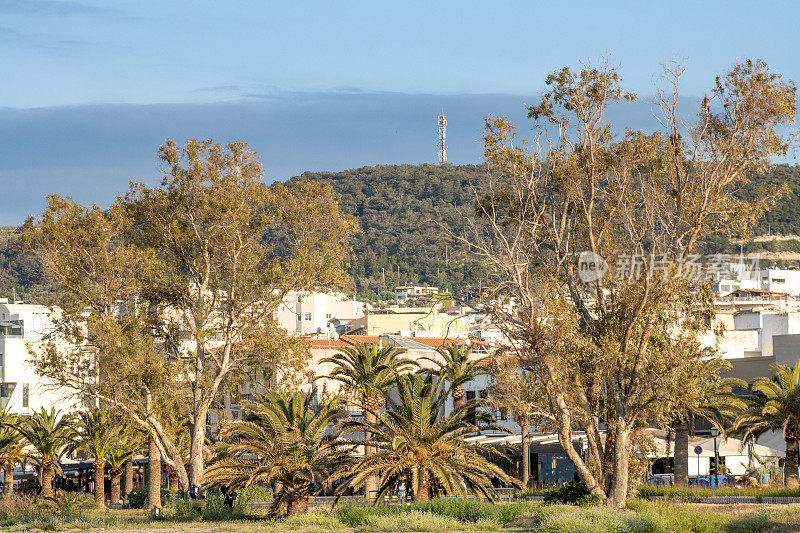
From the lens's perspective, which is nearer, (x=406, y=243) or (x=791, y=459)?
(x=791, y=459)

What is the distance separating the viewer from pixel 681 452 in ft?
125

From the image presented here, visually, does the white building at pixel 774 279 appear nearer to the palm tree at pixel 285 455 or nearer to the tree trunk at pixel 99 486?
the tree trunk at pixel 99 486

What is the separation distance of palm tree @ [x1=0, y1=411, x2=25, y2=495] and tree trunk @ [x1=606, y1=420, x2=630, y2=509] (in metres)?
34.9

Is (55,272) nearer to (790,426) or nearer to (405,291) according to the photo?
(790,426)

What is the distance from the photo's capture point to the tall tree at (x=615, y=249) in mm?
25641

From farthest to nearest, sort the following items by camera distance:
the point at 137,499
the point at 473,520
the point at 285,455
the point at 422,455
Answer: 1. the point at 137,499
2. the point at 285,455
3. the point at 422,455
4. the point at 473,520

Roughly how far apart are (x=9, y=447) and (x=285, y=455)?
28.0 metres

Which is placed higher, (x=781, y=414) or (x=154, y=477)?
(x=781, y=414)

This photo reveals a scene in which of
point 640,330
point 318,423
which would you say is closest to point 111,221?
point 318,423

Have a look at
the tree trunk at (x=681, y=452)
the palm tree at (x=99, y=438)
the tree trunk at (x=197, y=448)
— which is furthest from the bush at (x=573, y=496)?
the palm tree at (x=99, y=438)

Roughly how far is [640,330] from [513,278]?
12.1 feet

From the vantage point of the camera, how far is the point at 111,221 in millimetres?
38375

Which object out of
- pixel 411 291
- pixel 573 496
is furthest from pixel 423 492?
pixel 411 291

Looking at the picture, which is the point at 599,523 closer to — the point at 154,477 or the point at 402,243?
the point at 154,477
